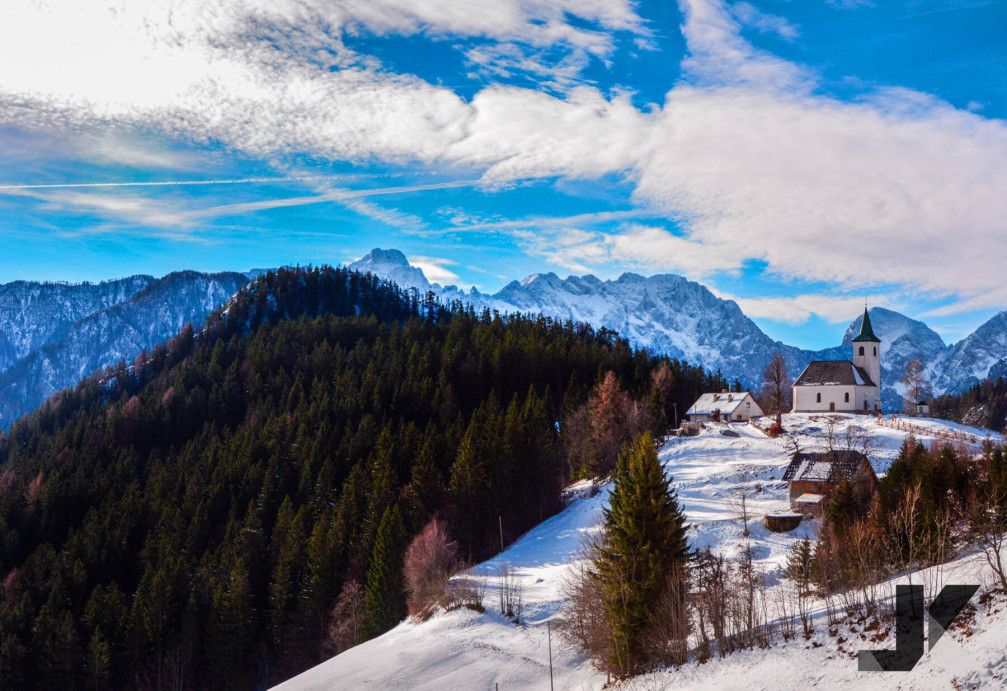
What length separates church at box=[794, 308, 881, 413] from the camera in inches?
4048

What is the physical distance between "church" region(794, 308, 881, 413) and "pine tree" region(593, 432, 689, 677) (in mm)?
71238

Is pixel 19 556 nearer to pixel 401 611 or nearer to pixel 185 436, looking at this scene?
pixel 185 436

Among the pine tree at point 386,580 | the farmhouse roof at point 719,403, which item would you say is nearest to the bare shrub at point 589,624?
the pine tree at point 386,580

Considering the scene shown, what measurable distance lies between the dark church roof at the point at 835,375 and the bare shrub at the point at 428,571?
61.6m

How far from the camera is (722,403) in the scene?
107500 mm

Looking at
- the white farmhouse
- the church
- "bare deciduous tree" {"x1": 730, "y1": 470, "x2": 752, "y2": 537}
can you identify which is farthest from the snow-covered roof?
"bare deciduous tree" {"x1": 730, "y1": 470, "x2": 752, "y2": 537}

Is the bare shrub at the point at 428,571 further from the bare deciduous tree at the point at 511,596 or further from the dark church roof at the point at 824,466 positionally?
the dark church roof at the point at 824,466

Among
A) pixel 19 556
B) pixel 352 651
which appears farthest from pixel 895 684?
pixel 19 556

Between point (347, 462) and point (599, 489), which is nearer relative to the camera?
point (599, 489)

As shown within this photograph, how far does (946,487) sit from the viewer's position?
148 feet

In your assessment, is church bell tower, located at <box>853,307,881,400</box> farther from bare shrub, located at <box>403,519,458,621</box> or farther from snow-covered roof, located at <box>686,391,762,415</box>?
bare shrub, located at <box>403,519,458,621</box>

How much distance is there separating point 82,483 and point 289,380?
140 ft

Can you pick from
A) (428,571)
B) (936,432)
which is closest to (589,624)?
(428,571)

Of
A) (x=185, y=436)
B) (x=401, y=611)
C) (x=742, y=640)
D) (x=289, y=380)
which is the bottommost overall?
(x=401, y=611)
